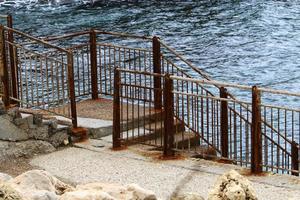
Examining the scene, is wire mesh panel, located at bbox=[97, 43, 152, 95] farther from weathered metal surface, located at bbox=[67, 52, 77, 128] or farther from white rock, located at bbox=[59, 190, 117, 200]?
white rock, located at bbox=[59, 190, 117, 200]

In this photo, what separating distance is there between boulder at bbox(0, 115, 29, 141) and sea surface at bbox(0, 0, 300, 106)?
479 inches

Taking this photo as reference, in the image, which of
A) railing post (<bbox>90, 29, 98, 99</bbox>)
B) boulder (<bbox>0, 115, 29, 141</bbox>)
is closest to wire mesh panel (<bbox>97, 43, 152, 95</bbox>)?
railing post (<bbox>90, 29, 98, 99</bbox>)

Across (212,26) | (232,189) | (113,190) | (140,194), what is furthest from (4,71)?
(212,26)

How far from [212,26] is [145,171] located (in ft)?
81.2

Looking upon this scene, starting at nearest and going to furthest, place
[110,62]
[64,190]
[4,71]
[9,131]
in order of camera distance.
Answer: [64,190]
[9,131]
[4,71]
[110,62]

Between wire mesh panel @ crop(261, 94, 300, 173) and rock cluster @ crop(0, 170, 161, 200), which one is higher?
rock cluster @ crop(0, 170, 161, 200)

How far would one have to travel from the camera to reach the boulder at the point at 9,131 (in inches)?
515

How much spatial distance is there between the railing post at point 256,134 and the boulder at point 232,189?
120 inches

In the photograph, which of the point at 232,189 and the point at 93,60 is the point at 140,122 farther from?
the point at 232,189

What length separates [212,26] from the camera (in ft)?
118

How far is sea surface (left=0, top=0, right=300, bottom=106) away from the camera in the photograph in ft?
93.0

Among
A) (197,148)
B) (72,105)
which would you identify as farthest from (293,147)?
(72,105)

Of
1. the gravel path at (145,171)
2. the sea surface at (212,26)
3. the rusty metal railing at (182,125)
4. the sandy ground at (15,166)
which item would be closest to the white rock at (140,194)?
the gravel path at (145,171)

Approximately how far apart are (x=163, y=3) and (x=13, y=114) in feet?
100
